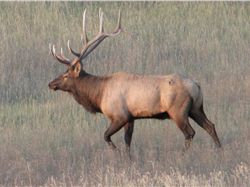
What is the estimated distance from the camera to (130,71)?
19.1 m

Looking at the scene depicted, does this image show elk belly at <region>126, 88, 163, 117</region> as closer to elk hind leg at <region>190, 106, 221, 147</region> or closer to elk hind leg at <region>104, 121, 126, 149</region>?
elk hind leg at <region>104, 121, 126, 149</region>

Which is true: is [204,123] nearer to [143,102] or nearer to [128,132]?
[143,102]

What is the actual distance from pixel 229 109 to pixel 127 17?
544 centimetres

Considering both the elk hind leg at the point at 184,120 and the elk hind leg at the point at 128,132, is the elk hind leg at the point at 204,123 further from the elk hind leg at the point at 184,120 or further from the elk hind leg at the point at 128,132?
the elk hind leg at the point at 128,132

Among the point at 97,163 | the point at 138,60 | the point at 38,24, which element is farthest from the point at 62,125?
the point at 38,24

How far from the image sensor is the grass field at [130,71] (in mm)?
12922

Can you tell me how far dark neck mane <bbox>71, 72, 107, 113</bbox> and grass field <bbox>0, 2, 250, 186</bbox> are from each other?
45 centimetres

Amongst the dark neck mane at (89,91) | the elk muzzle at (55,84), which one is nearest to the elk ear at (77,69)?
the dark neck mane at (89,91)

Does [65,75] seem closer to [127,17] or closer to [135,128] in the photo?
[135,128]

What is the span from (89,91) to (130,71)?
450 cm

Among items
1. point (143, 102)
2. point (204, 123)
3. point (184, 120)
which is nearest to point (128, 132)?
point (143, 102)

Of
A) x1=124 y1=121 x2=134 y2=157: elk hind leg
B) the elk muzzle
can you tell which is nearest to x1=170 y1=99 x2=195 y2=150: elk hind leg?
x1=124 y1=121 x2=134 y2=157: elk hind leg

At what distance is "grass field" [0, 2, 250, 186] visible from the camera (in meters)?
12.9

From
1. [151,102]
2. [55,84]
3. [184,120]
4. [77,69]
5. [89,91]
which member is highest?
[77,69]
